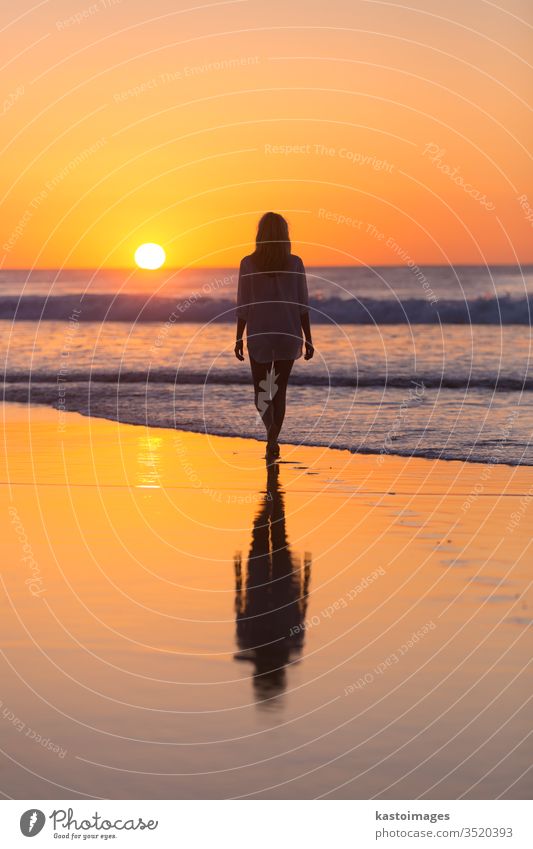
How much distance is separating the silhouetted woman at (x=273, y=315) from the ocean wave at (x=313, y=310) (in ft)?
99.3

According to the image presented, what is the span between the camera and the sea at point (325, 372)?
14633 mm

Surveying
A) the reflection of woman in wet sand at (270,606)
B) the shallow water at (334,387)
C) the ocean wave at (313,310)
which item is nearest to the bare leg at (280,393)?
the shallow water at (334,387)

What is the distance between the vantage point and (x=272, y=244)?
38.0ft

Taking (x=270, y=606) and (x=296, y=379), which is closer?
(x=270, y=606)

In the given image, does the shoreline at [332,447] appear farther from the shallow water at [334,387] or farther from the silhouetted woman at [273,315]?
the silhouetted woman at [273,315]

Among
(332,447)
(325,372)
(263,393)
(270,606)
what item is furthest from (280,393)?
(325,372)

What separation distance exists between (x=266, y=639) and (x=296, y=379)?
51.8 feet

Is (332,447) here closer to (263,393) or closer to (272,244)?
(263,393)

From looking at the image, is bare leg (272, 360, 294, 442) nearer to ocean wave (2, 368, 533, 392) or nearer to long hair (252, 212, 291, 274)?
long hair (252, 212, 291, 274)

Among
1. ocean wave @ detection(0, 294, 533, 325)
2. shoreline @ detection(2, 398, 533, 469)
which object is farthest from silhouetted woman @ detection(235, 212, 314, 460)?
ocean wave @ detection(0, 294, 533, 325)
